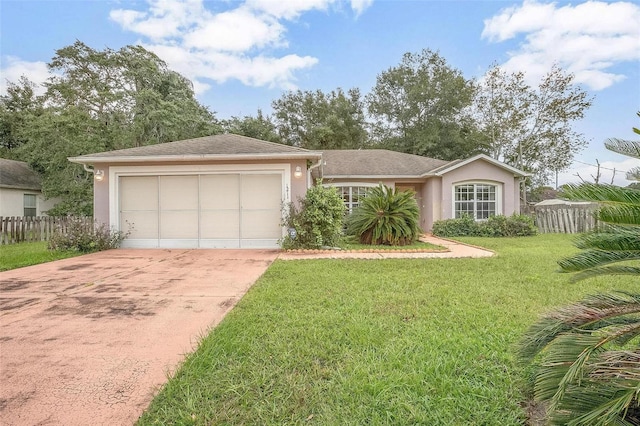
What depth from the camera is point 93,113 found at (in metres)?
20.1

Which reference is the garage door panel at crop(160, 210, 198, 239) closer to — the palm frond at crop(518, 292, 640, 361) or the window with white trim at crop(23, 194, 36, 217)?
the palm frond at crop(518, 292, 640, 361)

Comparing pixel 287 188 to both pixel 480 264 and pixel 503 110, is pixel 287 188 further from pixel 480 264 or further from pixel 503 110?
pixel 503 110

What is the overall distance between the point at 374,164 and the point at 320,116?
47.0 feet

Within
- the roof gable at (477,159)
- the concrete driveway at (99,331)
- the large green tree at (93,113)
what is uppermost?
the large green tree at (93,113)

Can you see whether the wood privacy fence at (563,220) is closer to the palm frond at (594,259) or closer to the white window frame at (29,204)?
the palm frond at (594,259)

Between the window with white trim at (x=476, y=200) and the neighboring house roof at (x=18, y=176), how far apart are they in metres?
22.6

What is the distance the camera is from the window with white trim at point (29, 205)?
1748 cm

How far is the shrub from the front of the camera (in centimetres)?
947

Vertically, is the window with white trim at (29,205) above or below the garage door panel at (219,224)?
→ above

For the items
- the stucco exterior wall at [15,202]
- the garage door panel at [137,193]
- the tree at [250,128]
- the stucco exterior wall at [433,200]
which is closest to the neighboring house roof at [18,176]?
the stucco exterior wall at [15,202]

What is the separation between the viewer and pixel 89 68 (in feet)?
70.3

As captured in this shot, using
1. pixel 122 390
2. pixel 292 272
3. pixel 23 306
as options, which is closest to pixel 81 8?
pixel 23 306

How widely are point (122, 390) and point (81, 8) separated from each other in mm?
13712

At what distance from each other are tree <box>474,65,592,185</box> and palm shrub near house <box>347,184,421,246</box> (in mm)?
16186
